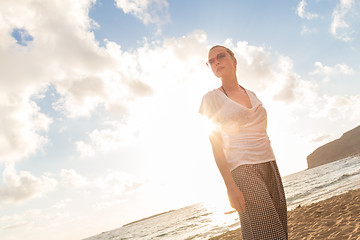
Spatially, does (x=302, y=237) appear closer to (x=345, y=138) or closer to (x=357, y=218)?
(x=357, y=218)

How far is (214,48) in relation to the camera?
2.22 metres

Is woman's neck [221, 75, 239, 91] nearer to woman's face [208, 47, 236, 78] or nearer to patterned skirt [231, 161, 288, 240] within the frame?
woman's face [208, 47, 236, 78]

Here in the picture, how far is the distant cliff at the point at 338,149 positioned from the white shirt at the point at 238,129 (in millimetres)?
164522

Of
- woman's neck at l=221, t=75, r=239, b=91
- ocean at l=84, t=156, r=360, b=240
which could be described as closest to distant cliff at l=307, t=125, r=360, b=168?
ocean at l=84, t=156, r=360, b=240

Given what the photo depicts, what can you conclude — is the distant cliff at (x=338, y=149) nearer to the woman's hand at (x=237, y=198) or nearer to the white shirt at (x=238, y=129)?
the white shirt at (x=238, y=129)

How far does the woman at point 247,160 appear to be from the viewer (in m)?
1.68

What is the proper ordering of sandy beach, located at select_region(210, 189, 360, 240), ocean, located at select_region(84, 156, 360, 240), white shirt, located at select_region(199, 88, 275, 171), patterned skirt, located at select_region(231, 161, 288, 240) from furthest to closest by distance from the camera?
ocean, located at select_region(84, 156, 360, 240), sandy beach, located at select_region(210, 189, 360, 240), white shirt, located at select_region(199, 88, 275, 171), patterned skirt, located at select_region(231, 161, 288, 240)

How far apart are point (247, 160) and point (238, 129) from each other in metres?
0.25

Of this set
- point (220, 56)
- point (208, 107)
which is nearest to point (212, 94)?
point (208, 107)

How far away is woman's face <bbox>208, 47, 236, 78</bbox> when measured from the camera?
216 cm

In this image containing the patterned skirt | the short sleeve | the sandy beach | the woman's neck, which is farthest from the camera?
the sandy beach

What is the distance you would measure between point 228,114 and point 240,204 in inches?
→ 25.6

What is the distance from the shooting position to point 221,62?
2.16 meters

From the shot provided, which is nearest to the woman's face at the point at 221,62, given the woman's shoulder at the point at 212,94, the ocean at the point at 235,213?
the woman's shoulder at the point at 212,94
